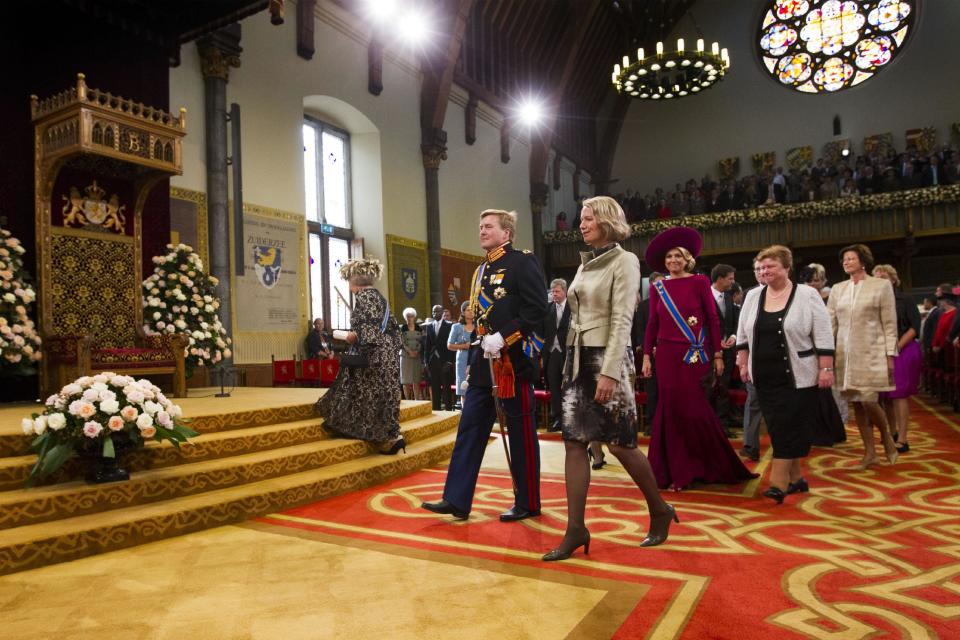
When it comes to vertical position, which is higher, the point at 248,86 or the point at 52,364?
the point at 248,86

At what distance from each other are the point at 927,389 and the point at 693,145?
12079 millimetres

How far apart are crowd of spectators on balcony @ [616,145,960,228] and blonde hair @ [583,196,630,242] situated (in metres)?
14.7

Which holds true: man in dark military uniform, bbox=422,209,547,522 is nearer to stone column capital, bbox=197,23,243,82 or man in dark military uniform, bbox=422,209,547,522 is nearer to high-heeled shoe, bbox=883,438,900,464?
high-heeled shoe, bbox=883,438,900,464

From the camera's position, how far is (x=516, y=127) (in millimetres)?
17031

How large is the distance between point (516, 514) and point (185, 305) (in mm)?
4998

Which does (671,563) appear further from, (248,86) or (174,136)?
(248,86)

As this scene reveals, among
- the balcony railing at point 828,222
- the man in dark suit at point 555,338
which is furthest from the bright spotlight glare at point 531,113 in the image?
the man in dark suit at point 555,338

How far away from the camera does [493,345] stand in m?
3.19

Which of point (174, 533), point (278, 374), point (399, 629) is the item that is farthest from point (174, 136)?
point (399, 629)

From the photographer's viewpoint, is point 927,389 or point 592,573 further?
point 927,389

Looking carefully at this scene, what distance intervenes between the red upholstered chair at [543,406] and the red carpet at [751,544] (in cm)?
211

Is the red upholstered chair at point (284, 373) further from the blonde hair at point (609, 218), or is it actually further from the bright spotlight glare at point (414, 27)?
the blonde hair at point (609, 218)

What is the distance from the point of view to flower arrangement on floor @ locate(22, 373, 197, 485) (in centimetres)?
342

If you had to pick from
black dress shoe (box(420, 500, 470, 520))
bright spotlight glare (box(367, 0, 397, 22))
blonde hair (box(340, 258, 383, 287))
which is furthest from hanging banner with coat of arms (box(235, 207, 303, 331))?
black dress shoe (box(420, 500, 470, 520))
